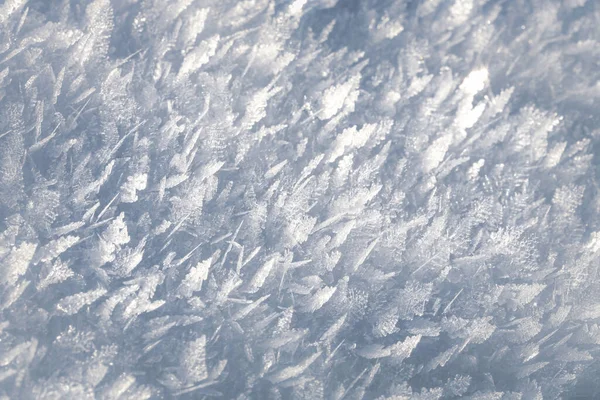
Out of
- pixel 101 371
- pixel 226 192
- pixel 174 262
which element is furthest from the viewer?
pixel 226 192

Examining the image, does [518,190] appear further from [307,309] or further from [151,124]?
[151,124]

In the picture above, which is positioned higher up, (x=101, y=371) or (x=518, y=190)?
(x=101, y=371)

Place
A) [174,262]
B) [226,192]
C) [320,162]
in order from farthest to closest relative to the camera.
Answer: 1. [320,162]
2. [226,192]
3. [174,262]

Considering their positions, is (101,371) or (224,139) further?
(224,139)

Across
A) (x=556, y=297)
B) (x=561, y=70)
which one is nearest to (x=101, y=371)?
(x=556, y=297)

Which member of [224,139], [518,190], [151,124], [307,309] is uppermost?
[151,124]

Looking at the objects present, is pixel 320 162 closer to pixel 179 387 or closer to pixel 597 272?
pixel 179 387

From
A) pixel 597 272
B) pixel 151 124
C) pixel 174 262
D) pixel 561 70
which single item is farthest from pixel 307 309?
pixel 561 70
